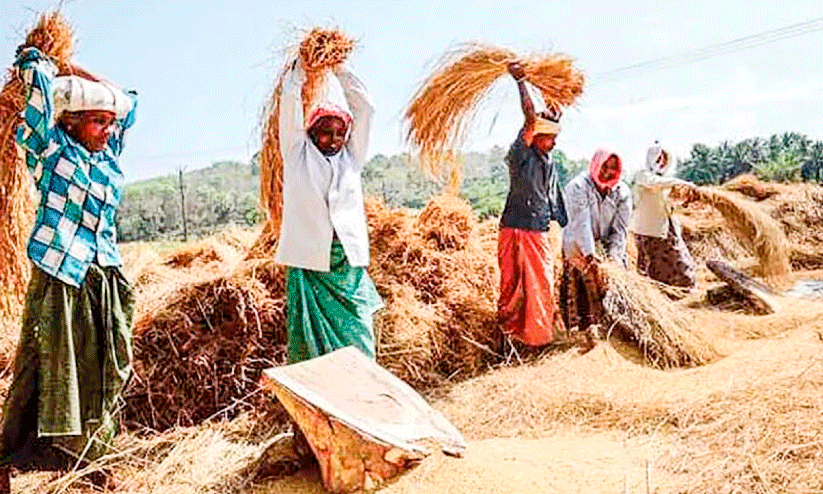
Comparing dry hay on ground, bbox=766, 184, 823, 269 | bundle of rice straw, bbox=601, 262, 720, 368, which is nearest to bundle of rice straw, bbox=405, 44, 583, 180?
bundle of rice straw, bbox=601, 262, 720, 368

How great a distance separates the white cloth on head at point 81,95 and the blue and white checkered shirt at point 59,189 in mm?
53

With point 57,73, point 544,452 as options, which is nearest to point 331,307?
point 544,452

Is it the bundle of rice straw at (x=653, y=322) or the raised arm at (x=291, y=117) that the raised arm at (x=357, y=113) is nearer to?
the raised arm at (x=291, y=117)

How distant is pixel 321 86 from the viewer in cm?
422

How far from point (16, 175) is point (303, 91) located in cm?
133

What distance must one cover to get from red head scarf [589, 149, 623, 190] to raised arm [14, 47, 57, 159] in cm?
380

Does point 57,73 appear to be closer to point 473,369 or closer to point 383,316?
point 383,316

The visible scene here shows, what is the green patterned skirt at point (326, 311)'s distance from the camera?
13.0ft

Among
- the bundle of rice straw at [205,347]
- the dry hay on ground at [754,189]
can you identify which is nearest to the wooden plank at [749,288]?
the bundle of rice straw at [205,347]

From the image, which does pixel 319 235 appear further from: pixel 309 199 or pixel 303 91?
pixel 303 91

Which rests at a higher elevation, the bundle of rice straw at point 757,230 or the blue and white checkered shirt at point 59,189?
the blue and white checkered shirt at point 59,189

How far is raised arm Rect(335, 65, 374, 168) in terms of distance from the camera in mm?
4203

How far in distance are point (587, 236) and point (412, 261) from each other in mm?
1146

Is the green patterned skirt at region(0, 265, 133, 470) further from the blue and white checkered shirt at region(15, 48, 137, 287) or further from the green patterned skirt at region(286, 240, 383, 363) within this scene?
the green patterned skirt at region(286, 240, 383, 363)
